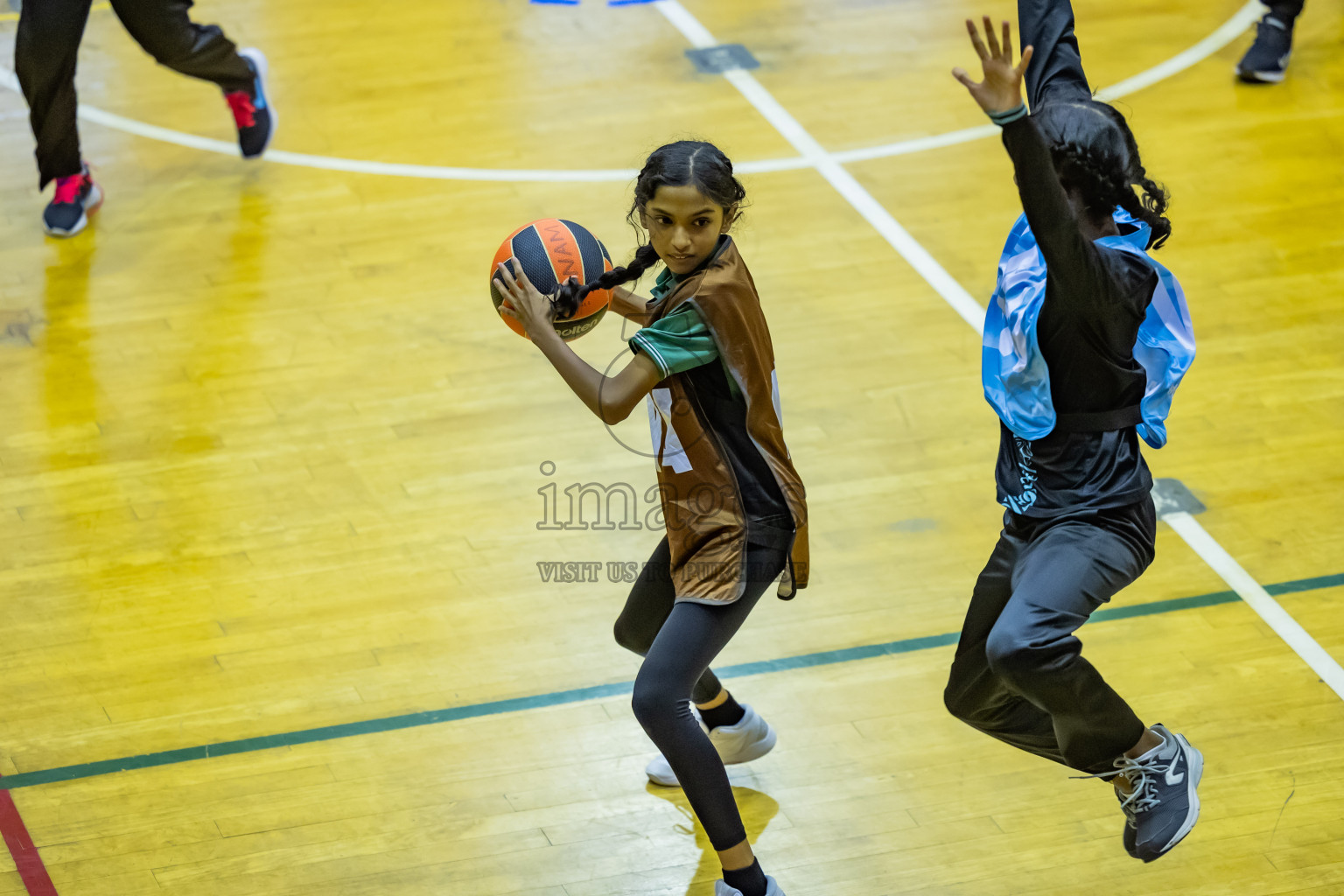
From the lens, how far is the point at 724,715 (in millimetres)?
3318

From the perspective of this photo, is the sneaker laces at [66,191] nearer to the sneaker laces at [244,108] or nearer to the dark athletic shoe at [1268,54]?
the sneaker laces at [244,108]

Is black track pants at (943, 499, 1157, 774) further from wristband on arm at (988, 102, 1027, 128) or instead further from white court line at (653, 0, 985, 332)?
white court line at (653, 0, 985, 332)

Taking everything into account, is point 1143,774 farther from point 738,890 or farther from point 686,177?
point 686,177

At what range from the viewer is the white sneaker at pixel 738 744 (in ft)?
10.9

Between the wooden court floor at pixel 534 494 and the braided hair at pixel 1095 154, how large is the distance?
4.56ft

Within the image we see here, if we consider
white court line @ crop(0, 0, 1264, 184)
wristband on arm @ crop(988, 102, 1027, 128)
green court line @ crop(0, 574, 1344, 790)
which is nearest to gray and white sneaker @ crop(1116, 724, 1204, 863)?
green court line @ crop(0, 574, 1344, 790)

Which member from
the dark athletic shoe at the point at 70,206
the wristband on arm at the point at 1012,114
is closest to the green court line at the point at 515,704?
the wristband on arm at the point at 1012,114

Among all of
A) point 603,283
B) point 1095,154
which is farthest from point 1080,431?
point 603,283

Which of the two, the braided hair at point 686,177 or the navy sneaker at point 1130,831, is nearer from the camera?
the braided hair at point 686,177

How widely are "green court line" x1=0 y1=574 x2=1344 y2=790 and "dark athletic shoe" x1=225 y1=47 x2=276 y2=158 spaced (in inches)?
136

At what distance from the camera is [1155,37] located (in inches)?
287

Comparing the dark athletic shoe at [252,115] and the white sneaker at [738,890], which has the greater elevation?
the dark athletic shoe at [252,115]

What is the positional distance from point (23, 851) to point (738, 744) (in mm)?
1568

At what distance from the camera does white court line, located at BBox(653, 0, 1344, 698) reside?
3.75m
